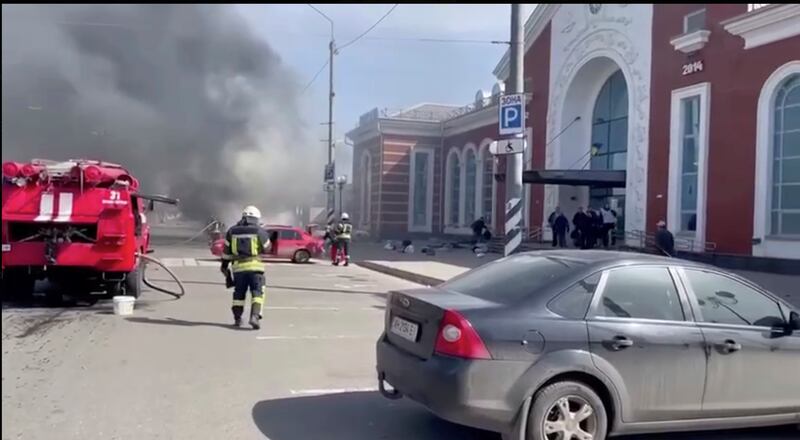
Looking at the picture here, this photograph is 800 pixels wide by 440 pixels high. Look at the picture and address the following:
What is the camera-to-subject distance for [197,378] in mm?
6215

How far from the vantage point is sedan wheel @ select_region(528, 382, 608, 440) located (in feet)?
13.8

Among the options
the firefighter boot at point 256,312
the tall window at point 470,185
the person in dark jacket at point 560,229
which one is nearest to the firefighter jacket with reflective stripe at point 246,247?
the firefighter boot at point 256,312

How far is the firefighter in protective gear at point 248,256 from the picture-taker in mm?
8656

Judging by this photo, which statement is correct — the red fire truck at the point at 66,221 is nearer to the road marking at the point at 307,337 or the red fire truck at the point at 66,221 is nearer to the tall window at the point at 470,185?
the road marking at the point at 307,337

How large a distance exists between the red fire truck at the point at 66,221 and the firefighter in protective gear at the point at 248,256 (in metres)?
2.24

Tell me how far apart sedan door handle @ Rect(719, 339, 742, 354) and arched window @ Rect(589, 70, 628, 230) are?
19447 millimetres

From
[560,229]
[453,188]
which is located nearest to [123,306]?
[560,229]

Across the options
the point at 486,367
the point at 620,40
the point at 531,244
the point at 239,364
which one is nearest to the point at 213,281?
the point at 239,364

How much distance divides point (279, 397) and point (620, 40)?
20.6 metres

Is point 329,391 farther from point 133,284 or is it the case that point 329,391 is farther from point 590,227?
point 590,227

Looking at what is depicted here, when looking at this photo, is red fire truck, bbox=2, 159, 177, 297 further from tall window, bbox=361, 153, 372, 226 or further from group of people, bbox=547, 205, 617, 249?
tall window, bbox=361, 153, 372, 226

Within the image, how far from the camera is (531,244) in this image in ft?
84.9

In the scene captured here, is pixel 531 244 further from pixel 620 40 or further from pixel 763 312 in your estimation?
pixel 763 312

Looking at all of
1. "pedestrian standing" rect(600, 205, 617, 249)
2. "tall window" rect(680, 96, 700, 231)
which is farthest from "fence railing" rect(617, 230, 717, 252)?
"pedestrian standing" rect(600, 205, 617, 249)
